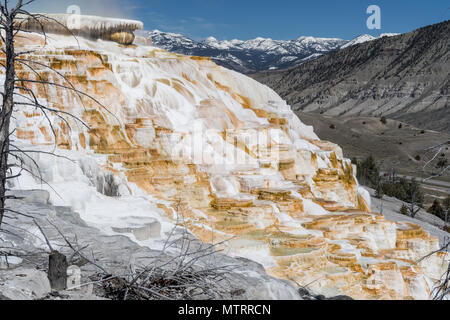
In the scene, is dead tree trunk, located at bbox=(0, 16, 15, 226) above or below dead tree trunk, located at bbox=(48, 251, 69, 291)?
above

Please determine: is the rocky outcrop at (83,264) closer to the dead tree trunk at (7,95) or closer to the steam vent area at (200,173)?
the dead tree trunk at (7,95)

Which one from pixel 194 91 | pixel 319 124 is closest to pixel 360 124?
pixel 319 124

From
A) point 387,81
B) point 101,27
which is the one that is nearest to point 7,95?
point 101,27

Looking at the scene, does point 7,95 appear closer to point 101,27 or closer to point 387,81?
point 101,27

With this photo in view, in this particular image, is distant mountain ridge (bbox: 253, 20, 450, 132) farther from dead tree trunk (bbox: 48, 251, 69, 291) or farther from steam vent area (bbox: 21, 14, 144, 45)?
dead tree trunk (bbox: 48, 251, 69, 291)

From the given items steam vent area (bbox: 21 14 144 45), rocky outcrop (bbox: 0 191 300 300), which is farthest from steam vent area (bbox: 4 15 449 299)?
rocky outcrop (bbox: 0 191 300 300)

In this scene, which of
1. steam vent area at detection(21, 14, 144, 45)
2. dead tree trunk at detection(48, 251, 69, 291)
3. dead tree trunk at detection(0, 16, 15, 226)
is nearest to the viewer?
dead tree trunk at detection(0, 16, 15, 226)

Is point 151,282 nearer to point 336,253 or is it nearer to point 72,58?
point 336,253
